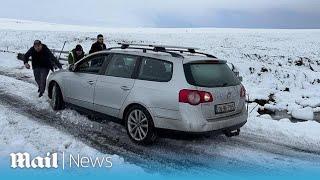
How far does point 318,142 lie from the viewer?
8164 millimetres

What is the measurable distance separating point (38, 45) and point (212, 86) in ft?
20.0

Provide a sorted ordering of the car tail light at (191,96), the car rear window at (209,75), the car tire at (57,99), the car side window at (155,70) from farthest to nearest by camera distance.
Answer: the car tire at (57,99) < the car side window at (155,70) < the car rear window at (209,75) < the car tail light at (191,96)

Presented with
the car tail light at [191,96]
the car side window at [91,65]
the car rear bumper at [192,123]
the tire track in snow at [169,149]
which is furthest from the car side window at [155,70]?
the car side window at [91,65]

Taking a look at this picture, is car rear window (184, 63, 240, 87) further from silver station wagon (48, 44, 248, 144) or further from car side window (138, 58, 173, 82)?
car side window (138, 58, 173, 82)

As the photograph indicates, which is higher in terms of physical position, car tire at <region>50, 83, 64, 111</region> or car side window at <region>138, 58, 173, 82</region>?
car side window at <region>138, 58, 173, 82</region>

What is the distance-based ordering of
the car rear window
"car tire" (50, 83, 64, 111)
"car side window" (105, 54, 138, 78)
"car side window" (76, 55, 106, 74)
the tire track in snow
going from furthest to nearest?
"car tire" (50, 83, 64, 111) < "car side window" (76, 55, 106, 74) < "car side window" (105, 54, 138, 78) < the car rear window < the tire track in snow

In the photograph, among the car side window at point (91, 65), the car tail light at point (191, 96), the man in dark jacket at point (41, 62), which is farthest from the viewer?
the man in dark jacket at point (41, 62)

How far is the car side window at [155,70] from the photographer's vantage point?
715cm

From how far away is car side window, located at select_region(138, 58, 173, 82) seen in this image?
7146 mm

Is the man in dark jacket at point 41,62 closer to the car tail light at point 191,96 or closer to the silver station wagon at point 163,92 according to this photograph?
the silver station wagon at point 163,92

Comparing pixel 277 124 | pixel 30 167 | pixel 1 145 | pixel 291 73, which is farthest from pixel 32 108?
pixel 291 73

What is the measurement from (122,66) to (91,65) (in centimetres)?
107

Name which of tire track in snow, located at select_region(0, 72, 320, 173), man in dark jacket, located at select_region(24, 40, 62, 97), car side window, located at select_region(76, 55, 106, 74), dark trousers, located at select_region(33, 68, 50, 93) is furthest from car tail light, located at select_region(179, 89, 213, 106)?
dark trousers, located at select_region(33, 68, 50, 93)

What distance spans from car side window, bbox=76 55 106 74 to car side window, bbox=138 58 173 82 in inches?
49.0
